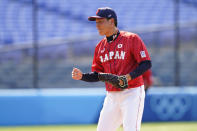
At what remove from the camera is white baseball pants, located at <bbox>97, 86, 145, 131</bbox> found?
15.6 ft

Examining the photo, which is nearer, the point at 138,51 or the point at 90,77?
the point at 138,51

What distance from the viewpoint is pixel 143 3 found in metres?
15.0

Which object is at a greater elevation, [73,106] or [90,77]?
[90,77]

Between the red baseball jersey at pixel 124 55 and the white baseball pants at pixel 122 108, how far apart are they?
9 centimetres

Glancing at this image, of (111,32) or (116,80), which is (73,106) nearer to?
(111,32)

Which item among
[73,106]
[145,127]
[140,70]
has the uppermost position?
[140,70]

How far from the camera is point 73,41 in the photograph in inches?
514

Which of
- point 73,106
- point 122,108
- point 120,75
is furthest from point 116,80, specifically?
point 73,106

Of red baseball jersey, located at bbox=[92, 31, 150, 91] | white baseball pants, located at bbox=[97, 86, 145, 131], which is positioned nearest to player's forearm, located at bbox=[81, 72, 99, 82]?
red baseball jersey, located at bbox=[92, 31, 150, 91]

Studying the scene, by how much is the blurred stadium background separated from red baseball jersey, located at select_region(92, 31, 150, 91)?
5614 mm

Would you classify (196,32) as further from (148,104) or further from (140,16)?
(148,104)

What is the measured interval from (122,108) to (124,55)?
65cm

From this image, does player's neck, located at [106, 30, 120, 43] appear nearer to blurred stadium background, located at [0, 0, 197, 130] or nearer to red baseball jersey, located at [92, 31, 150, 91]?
red baseball jersey, located at [92, 31, 150, 91]

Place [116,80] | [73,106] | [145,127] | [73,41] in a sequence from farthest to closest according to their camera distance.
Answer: [73,41], [73,106], [145,127], [116,80]
